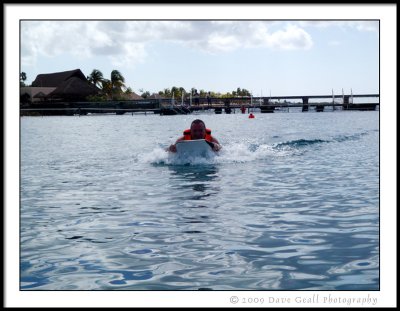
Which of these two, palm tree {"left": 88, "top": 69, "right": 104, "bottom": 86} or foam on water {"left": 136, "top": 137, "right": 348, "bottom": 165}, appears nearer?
foam on water {"left": 136, "top": 137, "right": 348, "bottom": 165}

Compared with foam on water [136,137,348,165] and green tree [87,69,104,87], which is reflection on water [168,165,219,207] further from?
green tree [87,69,104,87]

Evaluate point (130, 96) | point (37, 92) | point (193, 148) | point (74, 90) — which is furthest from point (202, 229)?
point (130, 96)

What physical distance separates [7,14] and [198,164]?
12.4 metres

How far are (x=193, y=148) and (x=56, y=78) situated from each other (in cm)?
9035

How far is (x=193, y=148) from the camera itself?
704 inches

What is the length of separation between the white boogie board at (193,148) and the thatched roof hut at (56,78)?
87466 mm

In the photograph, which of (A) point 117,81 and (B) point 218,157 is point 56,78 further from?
(B) point 218,157

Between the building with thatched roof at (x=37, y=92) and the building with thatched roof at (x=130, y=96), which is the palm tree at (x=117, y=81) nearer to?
the building with thatched roof at (x=130, y=96)

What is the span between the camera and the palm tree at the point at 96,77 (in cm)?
10631

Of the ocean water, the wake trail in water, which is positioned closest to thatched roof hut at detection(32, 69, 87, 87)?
the wake trail in water

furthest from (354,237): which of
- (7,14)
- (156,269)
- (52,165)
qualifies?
(52,165)

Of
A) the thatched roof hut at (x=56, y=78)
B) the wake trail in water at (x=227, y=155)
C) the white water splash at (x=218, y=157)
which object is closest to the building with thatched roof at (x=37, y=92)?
the thatched roof hut at (x=56, y=78)

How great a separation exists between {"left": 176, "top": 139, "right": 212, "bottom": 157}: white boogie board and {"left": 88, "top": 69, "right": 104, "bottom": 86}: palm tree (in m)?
91.4

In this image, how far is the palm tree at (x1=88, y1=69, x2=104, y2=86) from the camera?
106 metres
